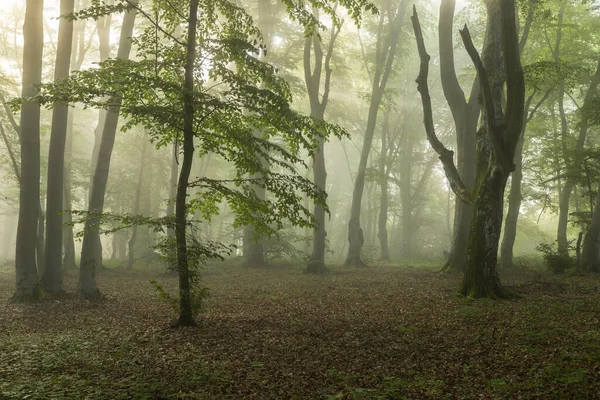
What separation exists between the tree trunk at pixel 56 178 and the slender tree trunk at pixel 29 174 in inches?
14.6

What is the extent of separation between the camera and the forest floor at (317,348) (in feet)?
16.8

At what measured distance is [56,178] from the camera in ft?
38.8

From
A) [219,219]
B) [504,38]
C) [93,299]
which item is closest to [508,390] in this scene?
[504,38]

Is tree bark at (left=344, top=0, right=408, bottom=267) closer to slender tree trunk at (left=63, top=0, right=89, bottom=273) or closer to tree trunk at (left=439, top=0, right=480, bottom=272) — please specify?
tree trunk at (left=439, top=0, right=480, bottom=272)

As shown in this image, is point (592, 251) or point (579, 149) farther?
point (579, 149)

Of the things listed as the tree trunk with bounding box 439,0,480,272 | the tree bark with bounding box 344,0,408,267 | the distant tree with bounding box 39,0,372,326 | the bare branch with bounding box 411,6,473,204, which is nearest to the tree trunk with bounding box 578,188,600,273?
the tree trunk with bounding box 439,0,480,272

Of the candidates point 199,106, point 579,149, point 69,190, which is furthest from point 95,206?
point 579,149

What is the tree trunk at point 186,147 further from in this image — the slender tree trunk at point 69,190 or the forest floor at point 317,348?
the slender tree trunk at point 69,190

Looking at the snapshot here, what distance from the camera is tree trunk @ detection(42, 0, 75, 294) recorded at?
11.7m

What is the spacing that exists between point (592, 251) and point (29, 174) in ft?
55.0

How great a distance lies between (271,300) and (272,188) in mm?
5023

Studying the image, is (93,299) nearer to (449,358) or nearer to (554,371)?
(449,358)

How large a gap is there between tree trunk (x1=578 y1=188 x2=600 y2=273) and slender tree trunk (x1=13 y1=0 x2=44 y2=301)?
1612 centimetres

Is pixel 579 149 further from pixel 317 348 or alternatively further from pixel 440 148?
pixel 317 348
